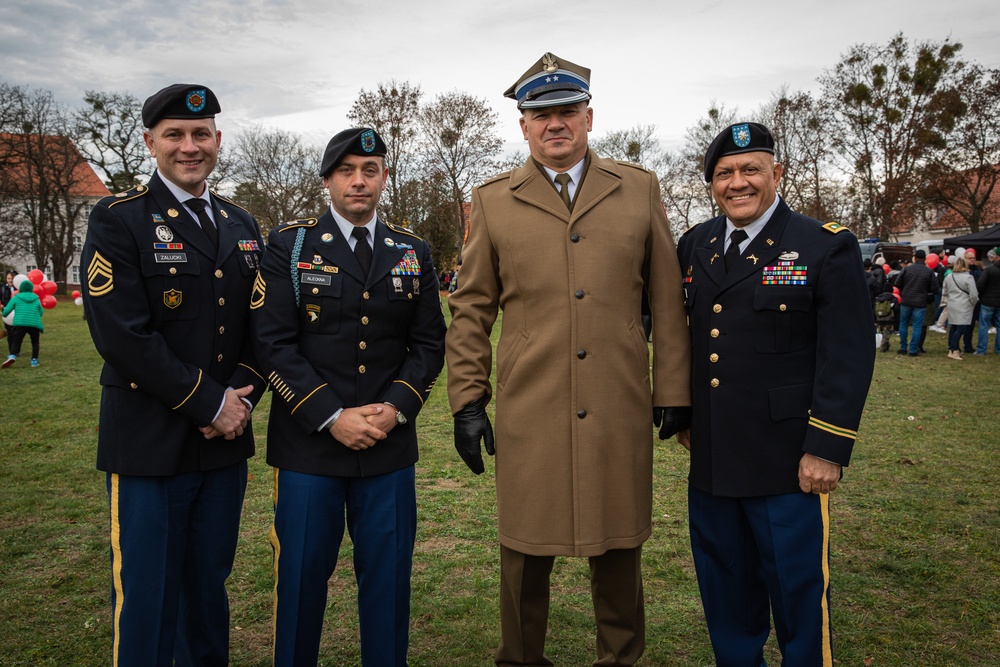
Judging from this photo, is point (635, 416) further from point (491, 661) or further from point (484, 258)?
point (491, 661)

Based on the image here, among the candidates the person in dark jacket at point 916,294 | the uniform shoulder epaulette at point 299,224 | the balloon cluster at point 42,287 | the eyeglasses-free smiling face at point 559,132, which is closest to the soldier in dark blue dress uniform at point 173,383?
the uniform shoulder epaulette at point 299,224

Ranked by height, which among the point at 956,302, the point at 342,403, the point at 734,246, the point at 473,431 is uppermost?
the point at 734,246

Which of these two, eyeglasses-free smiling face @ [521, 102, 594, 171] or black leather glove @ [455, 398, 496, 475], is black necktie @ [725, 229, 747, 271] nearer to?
eyeglasses-free smiling face @ [521, 102, 594, 171]

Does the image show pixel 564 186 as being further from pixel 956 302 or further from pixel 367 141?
pixel 956 302

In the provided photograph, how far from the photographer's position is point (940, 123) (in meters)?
33.9

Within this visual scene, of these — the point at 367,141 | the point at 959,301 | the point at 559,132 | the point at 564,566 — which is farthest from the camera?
the point at 959,301

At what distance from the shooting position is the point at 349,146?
300cm

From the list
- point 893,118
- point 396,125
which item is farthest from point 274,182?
point 893,118

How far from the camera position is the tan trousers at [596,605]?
2.93 m

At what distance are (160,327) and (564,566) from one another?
3.04m

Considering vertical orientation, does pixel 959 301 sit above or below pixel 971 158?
below

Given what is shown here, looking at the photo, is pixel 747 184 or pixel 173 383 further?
pixel 747 184

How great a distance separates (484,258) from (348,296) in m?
0.61

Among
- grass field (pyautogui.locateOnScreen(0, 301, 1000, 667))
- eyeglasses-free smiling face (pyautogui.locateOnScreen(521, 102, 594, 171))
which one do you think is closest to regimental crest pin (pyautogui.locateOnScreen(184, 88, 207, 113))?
eyeglasses-free smiling face (pyautogui.locateOnScreen(521, 102, 594, 171))
